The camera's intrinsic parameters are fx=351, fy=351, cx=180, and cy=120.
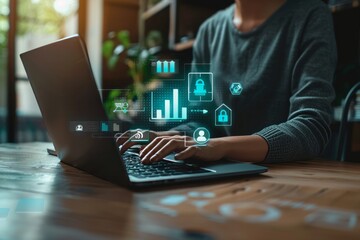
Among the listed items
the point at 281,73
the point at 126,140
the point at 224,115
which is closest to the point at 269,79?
the point at 281,73

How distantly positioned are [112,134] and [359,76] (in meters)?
1.31

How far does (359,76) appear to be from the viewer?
4.76ft

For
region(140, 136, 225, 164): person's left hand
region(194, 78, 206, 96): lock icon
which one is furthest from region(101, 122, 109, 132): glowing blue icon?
region(194, 78, 206, 96): lock icon

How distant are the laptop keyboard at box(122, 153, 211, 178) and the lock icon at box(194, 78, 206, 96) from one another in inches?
13.2

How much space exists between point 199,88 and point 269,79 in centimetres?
31

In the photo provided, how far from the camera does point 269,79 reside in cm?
116

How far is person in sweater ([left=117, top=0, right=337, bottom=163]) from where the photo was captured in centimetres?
Result: 74

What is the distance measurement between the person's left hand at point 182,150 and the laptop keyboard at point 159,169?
0.6 inches

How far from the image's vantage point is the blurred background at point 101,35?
7.43ft

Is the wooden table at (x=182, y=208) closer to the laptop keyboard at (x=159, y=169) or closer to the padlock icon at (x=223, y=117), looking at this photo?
the laptop keyboard at (x=159, y=169)

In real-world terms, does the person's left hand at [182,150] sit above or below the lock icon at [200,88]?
below

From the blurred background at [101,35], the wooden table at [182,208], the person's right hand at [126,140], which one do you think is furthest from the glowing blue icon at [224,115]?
the blurred background at [101,35]

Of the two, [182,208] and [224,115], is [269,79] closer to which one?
[224,115]

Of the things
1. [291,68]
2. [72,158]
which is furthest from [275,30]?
[72,158]
